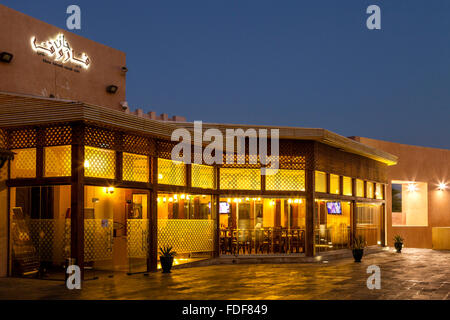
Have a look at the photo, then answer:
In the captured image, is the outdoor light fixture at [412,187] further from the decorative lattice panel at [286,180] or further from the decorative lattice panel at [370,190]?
the decorative lattice panel at [286,180]

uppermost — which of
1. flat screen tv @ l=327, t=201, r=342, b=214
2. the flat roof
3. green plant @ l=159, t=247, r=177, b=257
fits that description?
the flat roof

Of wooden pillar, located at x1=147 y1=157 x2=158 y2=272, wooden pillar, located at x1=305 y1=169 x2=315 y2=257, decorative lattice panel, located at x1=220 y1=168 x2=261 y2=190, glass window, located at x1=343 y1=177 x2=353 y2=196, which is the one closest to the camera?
wooden pillar, located at x1=147 y1=157 x2=158 y2=272

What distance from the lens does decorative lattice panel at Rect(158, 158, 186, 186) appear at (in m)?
13.3

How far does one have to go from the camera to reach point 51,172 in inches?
444

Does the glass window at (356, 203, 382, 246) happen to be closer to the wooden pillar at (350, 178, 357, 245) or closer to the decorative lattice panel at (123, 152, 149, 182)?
the wooden pillar at (350, 178, 357, 245)

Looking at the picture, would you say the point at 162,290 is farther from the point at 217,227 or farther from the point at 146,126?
the point at 217,227

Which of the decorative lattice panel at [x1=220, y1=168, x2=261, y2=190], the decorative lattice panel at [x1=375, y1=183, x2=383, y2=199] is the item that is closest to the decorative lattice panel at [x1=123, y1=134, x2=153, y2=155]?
the decorative lattice panel at [x1=220, y1=168, x2=261, y2=190]

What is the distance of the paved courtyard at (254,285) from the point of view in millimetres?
9250

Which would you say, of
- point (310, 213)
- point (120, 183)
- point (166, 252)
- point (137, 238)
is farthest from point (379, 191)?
point (120, 183)

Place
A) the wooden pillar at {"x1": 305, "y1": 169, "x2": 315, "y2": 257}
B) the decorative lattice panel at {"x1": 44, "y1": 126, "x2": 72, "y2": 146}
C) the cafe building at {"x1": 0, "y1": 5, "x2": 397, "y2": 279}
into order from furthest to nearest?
the wooden pillar at {"x1": 305, "y1": 169, "x2": 315, "y2": 257} → the cafe building at {"x1": 0, "y1": 5, "x2": 397, "y2": 279} → the decorative lattice panel at {"x1": 44, "y1": 126, "x2": 72, "y2": 146}

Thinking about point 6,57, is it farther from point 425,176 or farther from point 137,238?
point 425,176

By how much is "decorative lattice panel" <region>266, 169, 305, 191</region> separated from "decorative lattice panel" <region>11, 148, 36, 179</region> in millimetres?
6831

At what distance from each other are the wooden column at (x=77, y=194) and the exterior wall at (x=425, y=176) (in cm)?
1612
